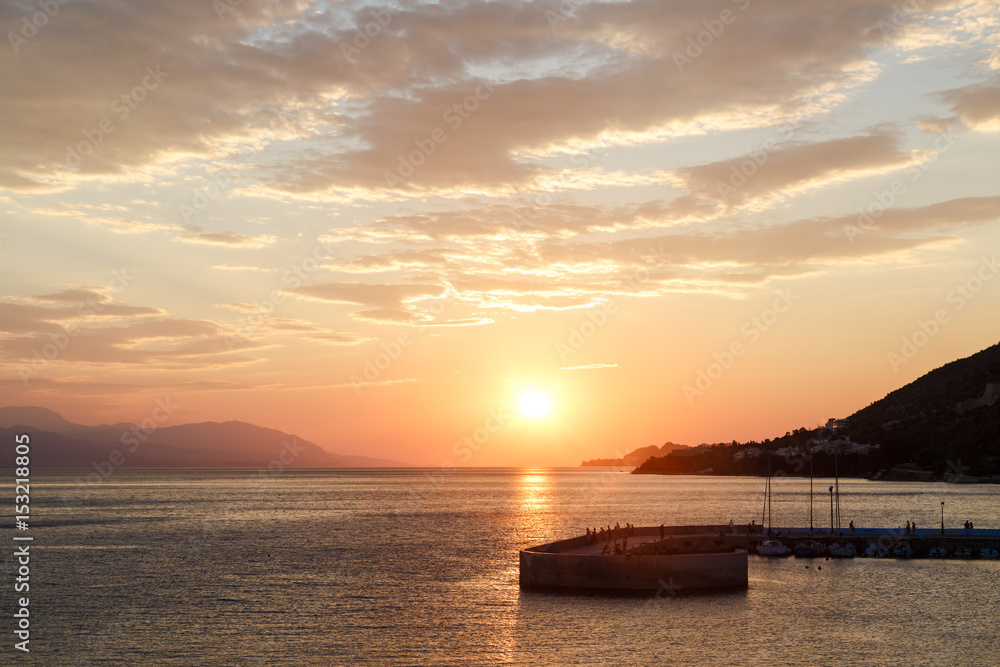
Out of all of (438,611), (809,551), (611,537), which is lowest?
(438,611)

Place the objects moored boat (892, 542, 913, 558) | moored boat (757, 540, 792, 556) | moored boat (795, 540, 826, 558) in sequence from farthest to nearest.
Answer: moored boat (757, 540, 792, 556) < moored boat (795, 540, 826, 558) < moored boat (892, 542, 913, 558)

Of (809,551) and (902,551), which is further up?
(902,551)

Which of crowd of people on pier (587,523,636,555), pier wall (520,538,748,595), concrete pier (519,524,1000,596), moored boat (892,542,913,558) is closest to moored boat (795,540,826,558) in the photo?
moored boat (892,542,913,558)

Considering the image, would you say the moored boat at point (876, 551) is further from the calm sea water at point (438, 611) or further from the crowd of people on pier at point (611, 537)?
the crowd of people on pier at point (611, 537)

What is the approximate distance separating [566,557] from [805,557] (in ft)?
133

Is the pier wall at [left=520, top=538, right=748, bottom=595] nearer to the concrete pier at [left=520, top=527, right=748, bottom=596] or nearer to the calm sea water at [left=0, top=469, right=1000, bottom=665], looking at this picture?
the concrete pier at [left=520, top=527, right=748, bottom=596]

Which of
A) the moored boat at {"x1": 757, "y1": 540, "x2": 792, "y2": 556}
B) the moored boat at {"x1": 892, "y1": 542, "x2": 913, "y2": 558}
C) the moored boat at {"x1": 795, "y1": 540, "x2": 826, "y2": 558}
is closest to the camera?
the moored boat at {"x1": 892, "y1": 542, "x2": 913, "y2": 558}

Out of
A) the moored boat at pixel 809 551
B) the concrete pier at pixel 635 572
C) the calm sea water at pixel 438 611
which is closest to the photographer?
the calm sea water at pixel 438 611

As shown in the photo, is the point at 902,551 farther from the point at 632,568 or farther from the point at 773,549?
the point at 632,568

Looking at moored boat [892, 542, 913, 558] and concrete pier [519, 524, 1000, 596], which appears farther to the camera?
moored boat [892, 542, 913, 558]

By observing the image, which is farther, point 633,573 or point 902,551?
point 902,551

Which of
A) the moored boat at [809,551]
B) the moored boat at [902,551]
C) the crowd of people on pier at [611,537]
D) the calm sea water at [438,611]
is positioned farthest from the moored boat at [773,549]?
the crowd of people on pier at [611,537]

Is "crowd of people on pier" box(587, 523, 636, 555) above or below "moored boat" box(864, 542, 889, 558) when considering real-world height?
above

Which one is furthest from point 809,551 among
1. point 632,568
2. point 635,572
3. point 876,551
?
point 632,568
